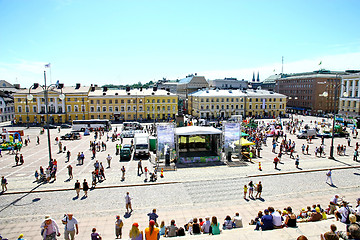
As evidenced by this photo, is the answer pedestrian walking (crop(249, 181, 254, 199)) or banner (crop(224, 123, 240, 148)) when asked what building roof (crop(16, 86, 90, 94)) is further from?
pedestrian walking (crop(249, 181, 254, 199))

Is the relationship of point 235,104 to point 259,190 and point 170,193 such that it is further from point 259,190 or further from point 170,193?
point 170,193

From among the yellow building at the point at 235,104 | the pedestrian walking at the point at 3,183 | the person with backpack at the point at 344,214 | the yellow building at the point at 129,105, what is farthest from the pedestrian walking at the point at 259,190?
the yellow building at the point at 235,104

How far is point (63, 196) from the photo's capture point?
16.2 meters

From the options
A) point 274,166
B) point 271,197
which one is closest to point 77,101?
point 274,166

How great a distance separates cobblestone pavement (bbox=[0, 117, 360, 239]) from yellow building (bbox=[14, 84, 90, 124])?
134 ft

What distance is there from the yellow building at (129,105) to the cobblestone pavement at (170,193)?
135 feet

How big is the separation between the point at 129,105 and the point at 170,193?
51583mm

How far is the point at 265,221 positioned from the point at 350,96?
77.4m

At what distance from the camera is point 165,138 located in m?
23.9

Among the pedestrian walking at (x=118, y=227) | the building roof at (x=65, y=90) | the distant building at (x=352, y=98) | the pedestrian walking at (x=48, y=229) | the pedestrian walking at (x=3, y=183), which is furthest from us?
the distant building at (x=352, y=98)

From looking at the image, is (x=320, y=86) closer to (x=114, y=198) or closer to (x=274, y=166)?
(x=274, y=166)

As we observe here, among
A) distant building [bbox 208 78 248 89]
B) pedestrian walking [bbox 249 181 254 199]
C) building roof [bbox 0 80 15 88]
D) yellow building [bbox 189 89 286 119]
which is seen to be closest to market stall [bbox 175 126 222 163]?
pedestrian walking [bbox 249 181 254 199]

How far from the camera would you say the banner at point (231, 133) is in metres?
24.7

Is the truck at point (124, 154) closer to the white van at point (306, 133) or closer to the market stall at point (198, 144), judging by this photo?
the market stall at point (198, 144)
